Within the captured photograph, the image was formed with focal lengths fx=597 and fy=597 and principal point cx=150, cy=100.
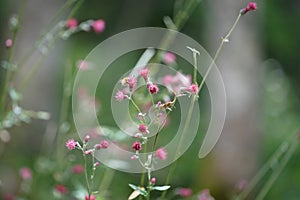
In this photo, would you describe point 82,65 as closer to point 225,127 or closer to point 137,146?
point 137,146

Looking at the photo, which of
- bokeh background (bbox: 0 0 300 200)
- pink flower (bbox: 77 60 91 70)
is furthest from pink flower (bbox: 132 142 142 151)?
bokeh background (bbox: 0 0 300 200)

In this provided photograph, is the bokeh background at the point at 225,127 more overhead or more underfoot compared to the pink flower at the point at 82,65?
more underfoot

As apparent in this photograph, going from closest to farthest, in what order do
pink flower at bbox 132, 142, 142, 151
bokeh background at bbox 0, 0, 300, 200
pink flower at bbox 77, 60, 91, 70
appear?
1. pink flower at bbox 132, 142, 142, 151
2. pink flower at bbox 77, 60, 91, 70
3. bokeh background at bbox 0, 0, 300, 200

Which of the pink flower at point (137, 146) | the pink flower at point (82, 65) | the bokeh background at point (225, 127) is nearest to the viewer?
the pink flower at point (137, 146)

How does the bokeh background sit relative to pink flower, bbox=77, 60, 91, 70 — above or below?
below

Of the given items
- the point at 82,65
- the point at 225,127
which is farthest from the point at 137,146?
the point at 225,127

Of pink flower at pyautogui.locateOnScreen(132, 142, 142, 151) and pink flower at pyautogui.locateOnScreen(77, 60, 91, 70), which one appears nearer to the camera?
pink flower at pyautogui.locateOnScreen(132, 142, 142, 151)

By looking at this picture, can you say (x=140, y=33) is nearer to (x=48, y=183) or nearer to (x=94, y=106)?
(x=48, y=183)

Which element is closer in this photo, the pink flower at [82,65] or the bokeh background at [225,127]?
the pink flower at [82,65]

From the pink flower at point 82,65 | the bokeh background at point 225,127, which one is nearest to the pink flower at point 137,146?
the pink flower at point 82,65

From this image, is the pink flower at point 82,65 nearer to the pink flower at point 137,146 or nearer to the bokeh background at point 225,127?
the bokeh background at point 225,127

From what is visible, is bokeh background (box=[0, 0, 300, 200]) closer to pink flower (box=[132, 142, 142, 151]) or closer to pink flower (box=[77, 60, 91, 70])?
pink flower (box=[77, 60, 91, 70])

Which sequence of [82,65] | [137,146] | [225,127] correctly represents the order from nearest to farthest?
[137,146] → [82,65] → [225,127]

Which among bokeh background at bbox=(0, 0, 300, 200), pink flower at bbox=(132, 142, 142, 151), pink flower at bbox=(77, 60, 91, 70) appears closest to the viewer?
pink flower at bbox=(132, 142, 142, 151)
